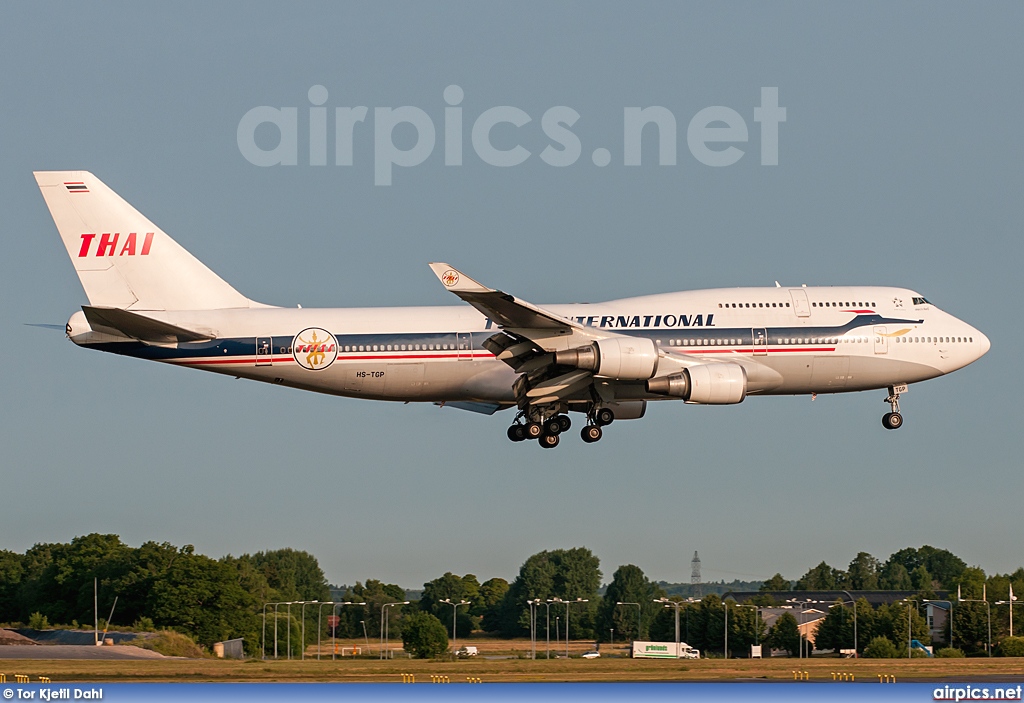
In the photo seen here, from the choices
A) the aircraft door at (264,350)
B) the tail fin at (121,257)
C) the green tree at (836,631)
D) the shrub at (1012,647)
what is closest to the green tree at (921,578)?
the green tree at (836,631)

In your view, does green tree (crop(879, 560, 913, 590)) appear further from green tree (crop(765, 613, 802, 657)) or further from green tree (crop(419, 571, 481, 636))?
green tree (crop(765, 613, 802, 657))

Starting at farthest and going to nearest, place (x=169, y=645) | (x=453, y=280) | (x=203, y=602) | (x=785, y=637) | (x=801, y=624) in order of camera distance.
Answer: (x=801, y=624) → (x=785, y=637) → (x=203, y=602) → (x=169, y=645) → (x=453, y=280)

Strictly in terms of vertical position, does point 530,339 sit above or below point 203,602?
above

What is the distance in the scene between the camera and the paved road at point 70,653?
56.8 meters

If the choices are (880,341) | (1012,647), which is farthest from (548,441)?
(1012,647)

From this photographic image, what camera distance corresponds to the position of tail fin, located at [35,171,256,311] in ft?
185

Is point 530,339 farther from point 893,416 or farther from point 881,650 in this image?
point 881,650

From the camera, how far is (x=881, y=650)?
260 ft

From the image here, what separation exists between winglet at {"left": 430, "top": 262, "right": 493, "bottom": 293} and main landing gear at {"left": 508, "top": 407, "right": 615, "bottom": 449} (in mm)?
8571

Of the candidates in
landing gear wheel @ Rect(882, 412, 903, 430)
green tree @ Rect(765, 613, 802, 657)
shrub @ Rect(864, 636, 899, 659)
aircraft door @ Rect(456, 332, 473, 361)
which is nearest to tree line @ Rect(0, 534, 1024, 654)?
green tree @ Rect(765, 613, 802, 657)

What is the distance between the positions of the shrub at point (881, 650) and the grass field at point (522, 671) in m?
20.0

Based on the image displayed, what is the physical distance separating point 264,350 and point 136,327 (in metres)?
4.65

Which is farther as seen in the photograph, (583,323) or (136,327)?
(583,323)

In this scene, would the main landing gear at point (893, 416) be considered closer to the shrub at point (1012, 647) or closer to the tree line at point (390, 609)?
the shrub at point (1012, 647)
